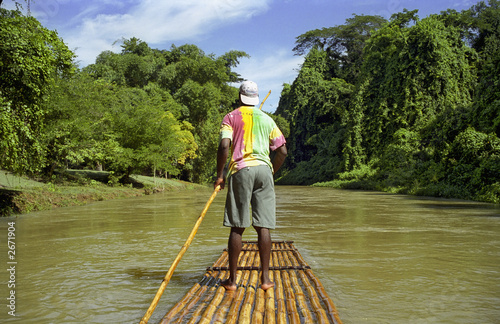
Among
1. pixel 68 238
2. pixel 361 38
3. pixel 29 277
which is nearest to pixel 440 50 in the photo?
pixel 361 38

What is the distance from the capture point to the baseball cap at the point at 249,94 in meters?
4.27

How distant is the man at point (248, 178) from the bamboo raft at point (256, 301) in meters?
0.17

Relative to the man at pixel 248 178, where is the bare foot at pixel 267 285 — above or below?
below

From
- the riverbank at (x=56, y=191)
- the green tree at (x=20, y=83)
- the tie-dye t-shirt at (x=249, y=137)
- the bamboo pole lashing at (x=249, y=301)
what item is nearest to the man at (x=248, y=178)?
the tie-dye t-shirt at (x=249, y=137)

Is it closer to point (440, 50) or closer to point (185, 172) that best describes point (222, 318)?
point (440, 50)

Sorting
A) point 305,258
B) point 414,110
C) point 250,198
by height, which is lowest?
point 305,258

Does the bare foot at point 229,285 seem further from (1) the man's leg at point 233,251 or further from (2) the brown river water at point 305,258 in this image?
(2) the brown river water at point 305,258

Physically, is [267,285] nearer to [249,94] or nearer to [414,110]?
[249,94]

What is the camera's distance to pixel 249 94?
4301mm

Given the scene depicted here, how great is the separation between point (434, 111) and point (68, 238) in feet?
94.6

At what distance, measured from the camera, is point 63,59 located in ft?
45.4

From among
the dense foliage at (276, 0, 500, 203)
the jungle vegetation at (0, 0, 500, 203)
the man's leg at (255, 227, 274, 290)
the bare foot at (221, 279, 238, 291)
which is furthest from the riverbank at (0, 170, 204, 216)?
the dense foliage at (276, 0, 500, 203)

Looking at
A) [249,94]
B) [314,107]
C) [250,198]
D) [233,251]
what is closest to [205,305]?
[233,251]

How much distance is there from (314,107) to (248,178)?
156 ft
